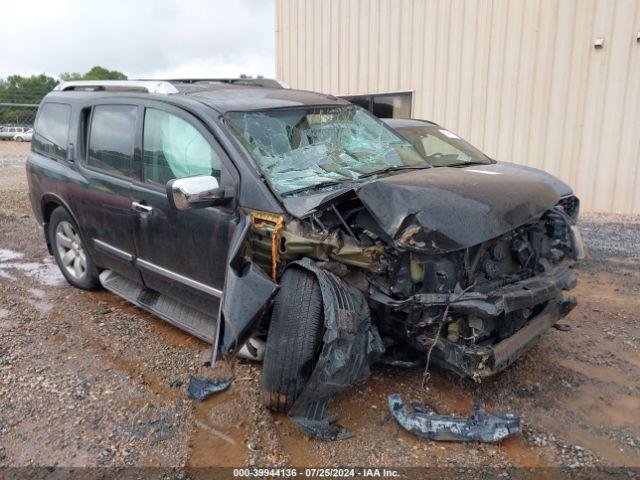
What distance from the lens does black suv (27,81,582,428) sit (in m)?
2.80

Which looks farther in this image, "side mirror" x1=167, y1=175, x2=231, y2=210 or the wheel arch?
the wheel arch

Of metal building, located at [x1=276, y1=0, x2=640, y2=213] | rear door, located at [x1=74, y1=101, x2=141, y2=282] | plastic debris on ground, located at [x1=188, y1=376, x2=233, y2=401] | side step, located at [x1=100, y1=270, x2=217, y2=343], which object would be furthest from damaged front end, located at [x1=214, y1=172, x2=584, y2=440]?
metal building, located at [x1=276, y1=0, x2=640, y2=213]

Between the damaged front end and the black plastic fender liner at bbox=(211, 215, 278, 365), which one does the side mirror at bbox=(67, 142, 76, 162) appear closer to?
the damaged front end

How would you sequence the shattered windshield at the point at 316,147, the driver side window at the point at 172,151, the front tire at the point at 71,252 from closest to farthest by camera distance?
the shattered windshield at the point at 316,147
the driver side window at the point at 172,151
the front tire at the point at 71,252

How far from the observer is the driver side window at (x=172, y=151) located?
3.51m

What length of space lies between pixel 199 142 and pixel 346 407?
1.92m

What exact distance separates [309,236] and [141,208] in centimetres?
153

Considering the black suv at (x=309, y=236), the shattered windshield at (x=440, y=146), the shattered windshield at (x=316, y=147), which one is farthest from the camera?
the shattered windshield at (x=440, y=146)

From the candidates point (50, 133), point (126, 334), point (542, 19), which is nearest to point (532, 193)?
point (126, 334)

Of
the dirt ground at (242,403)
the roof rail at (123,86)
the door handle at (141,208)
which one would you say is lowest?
the dirt ground at (242,403)

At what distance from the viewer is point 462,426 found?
2.84 metres

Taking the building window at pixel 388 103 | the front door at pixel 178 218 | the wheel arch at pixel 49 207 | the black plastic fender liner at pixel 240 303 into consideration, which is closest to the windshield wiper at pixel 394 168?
the front door at pixel 178 218

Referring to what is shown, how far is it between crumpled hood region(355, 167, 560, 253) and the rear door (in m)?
2.05

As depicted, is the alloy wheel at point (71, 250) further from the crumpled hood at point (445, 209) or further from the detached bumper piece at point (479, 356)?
the detached bumper piece at point (479, 356)
